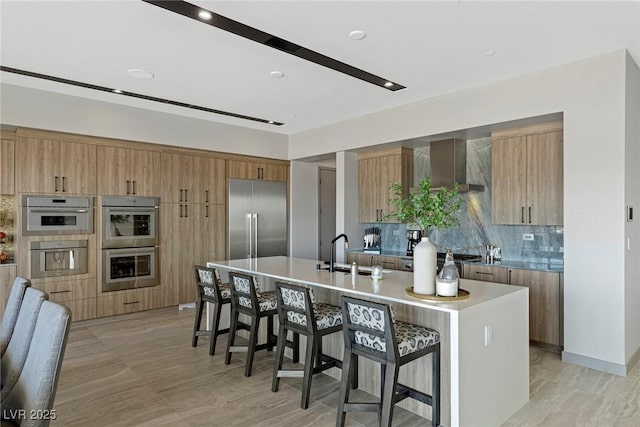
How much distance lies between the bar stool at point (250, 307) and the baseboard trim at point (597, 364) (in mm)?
2528

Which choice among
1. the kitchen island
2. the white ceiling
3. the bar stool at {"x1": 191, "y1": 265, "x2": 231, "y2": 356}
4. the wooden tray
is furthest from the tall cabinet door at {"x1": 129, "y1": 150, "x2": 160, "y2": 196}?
the wooden tray

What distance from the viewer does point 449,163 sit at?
5.09 m

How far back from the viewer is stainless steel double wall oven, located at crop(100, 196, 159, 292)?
16.7 feet

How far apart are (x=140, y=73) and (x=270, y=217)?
335 centimetres

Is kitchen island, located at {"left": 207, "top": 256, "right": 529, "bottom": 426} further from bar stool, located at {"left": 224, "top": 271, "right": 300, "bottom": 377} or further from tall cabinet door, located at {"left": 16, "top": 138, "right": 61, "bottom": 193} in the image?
tall cabinet door, located at {"left": 16, "top": 138, "right": 61, "bottom": 193}

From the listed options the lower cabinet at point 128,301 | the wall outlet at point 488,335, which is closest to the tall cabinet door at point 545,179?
the wall outlet at point 488,335

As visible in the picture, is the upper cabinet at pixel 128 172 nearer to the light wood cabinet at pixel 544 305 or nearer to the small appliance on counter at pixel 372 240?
the small appliance on counter at pixel 372 240

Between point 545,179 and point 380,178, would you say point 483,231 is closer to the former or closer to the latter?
point 545,179

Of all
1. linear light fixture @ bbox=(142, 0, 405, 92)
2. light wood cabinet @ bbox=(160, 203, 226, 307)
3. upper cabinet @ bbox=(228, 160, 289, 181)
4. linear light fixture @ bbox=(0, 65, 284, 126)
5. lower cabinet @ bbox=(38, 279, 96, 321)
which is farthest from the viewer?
upper cabinet @ bbox=(228, 160, 289, 181)

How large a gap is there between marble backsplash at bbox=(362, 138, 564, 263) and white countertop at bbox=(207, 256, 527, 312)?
6.78ft

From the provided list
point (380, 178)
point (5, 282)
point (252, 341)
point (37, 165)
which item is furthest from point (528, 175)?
point (5, 282)

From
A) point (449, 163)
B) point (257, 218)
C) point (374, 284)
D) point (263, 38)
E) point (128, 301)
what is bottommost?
point (128, 301)

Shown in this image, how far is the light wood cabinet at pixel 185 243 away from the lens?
5.59 meters

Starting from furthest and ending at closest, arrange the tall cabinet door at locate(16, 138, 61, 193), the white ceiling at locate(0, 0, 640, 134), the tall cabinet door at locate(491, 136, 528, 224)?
1. the tall cabinet door at locate(16, 138, 61, 193)
2. the tall cabinet door at locate(491, 136, 528, 224)
3. the white ceiling at locate(0, 0, 640, 134)
